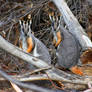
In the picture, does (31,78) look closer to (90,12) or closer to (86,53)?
(86,53)

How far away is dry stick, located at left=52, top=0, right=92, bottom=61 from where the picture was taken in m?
3.26

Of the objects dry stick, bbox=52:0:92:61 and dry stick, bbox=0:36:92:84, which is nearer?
dry stick, bbox=0:36:92:84

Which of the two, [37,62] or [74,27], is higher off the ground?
[74,27]

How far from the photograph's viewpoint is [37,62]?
2279 millimetres

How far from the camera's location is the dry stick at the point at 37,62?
2197mm

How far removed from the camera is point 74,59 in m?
3.53

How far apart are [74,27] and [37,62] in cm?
Answer: 155

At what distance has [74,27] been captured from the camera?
362 centimetres

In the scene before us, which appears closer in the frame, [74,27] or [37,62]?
[37,62]

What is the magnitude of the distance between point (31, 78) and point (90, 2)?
3.23 metres

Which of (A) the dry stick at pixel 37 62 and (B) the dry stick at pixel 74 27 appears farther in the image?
(B) the dry stick at pixel 74 27

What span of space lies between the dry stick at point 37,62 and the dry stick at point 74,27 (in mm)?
835

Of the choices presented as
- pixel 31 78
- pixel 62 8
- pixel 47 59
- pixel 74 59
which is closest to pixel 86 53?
pixel 74 59

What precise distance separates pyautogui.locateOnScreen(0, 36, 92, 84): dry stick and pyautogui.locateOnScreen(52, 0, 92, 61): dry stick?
84cm
